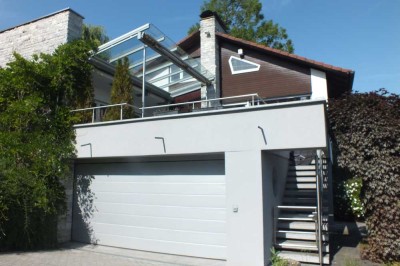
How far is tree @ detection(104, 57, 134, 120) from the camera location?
11016 mm

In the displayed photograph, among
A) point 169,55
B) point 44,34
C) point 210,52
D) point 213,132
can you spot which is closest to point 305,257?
point 213,132

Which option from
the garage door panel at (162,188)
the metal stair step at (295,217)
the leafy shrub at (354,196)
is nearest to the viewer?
the metal stair step at (295,217)

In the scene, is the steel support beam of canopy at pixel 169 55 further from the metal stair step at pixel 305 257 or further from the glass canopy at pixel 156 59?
the metal stair step at pixel 305 257

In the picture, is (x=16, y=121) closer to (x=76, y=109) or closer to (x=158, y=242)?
(x=76, y=109)

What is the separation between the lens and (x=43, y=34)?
12.1 metres

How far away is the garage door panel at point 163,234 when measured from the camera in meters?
8.01

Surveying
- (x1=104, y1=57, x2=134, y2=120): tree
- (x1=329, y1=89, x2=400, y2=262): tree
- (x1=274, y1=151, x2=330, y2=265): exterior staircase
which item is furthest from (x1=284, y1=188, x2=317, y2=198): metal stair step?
(x1=104, y1=57, x2=134, y2=120): tree

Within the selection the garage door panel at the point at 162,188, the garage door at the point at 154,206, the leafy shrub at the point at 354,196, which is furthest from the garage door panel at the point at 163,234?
the leafy shrub at the point at 354,196

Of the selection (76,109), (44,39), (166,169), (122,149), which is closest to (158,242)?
(166,169)

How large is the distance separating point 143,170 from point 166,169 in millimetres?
719

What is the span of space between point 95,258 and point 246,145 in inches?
173

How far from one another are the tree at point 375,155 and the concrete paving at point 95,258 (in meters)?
3.52

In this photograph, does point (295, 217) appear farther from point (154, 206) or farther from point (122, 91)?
point (122, 91)

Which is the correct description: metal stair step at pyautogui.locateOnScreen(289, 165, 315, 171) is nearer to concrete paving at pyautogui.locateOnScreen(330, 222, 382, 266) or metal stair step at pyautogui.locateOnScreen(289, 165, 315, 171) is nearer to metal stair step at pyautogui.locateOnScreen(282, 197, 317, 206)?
metal stair step at pyautogui.locateOnScreen(282, 197, 317, 206)
